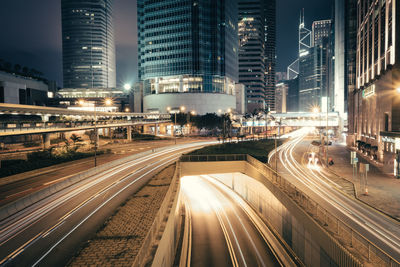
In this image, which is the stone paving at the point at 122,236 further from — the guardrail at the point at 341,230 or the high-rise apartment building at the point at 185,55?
the high-rise apartment building at the point at 185,55

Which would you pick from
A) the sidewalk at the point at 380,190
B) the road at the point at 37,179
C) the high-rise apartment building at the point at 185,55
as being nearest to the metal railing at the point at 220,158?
the sidewalk at the point at 380,190

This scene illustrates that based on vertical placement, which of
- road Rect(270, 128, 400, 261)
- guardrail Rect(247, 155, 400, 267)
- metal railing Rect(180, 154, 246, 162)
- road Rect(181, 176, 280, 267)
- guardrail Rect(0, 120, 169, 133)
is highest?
guardrail Rect(0, 120, 169, 133)

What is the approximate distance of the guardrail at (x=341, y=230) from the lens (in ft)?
34.8

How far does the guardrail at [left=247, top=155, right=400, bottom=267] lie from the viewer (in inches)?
418

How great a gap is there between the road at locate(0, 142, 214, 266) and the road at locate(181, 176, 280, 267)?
9022 millimetres

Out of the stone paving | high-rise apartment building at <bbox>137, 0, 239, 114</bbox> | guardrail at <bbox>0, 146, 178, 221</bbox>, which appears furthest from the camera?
high-rise apartment building at <bbox>137, 0, 239, 114</bbox>

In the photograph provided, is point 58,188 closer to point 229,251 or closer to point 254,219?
point 229,251

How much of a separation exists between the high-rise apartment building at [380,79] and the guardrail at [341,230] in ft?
69.5

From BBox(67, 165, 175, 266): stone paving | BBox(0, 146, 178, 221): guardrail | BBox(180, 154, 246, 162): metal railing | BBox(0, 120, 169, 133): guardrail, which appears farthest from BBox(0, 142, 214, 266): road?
BBox(0, 120, 169, 133): guardrail

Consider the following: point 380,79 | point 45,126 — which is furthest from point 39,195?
point 380,79

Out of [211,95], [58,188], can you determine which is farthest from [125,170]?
[211,95]

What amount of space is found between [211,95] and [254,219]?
343ft

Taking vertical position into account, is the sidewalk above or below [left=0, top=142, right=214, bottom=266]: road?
below

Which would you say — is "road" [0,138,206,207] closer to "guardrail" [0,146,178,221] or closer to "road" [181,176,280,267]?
"guardrail" [0,146,178,221]
